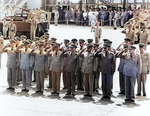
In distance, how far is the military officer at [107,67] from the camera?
34.7 ft

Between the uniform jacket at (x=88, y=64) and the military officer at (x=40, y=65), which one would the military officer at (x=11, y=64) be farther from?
the uniform jacket at (x=88, y=64)

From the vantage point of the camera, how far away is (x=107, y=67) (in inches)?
416

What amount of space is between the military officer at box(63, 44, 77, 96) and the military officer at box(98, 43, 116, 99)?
2.67ft

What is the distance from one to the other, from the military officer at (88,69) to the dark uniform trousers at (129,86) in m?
1.07

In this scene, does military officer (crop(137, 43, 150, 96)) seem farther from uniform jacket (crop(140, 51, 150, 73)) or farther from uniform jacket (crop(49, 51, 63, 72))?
uniform jacket (crop(49, 51, 63, 72))

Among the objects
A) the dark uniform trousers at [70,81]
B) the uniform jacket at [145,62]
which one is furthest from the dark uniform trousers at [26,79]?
the uniform jacket at [145,62]

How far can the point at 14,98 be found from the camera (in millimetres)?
10930

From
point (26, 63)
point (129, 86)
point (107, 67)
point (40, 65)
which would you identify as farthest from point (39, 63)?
point (129, 86)

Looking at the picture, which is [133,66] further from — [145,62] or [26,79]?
[26,79]

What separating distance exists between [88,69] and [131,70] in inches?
51.2

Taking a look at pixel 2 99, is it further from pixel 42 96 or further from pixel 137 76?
pixel 137 76

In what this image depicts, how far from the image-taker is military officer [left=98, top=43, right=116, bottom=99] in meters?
10.6

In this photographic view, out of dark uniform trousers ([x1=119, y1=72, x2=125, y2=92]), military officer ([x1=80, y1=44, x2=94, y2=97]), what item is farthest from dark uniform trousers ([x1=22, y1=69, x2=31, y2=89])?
dark uniform trousers ([x1=119, y1=72, x2=125, y2=92])

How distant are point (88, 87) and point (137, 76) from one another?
153 centimetres
